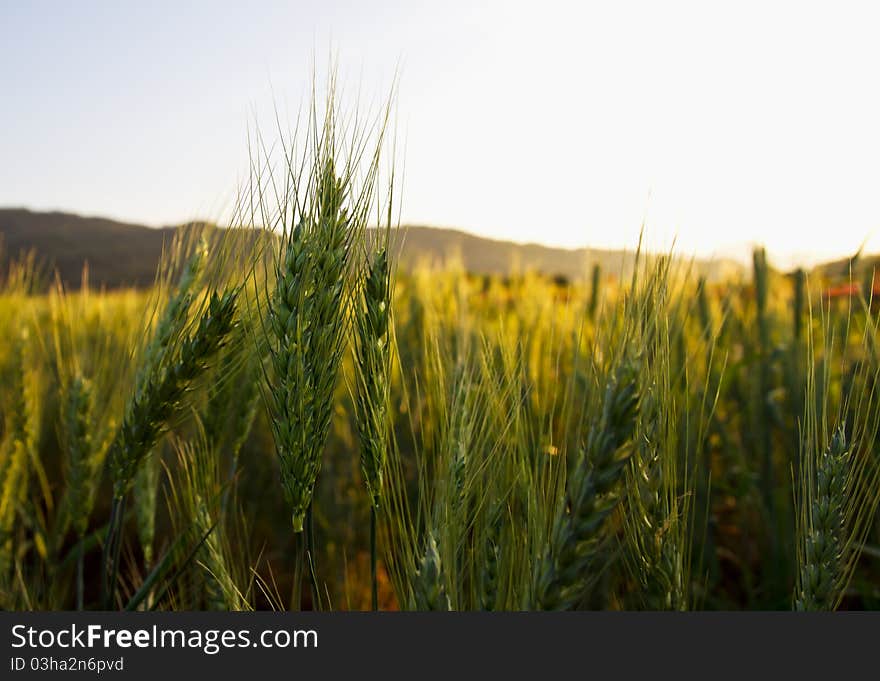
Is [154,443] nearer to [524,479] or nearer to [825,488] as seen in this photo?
[524,479]

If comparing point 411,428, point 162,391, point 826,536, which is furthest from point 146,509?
point 826,536

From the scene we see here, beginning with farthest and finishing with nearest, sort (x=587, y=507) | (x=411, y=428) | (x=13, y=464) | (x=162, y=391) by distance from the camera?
(x=13, y=464) < (x=411, y=428) < (x=162, y=391) < (x=587, y=507)

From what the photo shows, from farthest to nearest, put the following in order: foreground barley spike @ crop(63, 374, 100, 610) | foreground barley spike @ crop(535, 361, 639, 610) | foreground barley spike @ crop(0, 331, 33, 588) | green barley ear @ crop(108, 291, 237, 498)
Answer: foreground barley spike @ crop(0, 331, 33, 588)
foreground barley spike @ crop(63, 374, 100, 610)
green barley ear @ crop(108, 291, 237, 498)
foreground barley spike @ crop(535, 361, 639, 610)

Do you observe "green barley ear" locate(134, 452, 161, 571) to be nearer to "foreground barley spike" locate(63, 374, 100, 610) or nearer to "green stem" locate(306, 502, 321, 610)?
"foreground barley spike" locate(63, 374, 100, 610)

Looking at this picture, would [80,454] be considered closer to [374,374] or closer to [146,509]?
[146,509]

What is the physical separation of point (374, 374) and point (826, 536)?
2.27ft

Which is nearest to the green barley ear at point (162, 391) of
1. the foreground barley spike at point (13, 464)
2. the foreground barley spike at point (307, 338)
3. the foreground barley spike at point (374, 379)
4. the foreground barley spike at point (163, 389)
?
the foreground barley spike at point (163, 389)

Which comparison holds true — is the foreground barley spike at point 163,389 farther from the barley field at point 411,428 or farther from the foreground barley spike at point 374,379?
the foreground barley spike at point 374,379

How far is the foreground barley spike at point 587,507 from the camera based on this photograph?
2.58ft

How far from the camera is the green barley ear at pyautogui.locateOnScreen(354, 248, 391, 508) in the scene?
962 millimetres

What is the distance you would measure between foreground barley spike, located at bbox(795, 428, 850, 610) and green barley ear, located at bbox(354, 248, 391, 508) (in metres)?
0.62

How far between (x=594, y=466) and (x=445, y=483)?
23 cm

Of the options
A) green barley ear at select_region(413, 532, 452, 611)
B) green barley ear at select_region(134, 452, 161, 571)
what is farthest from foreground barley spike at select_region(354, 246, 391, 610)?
green barley ear at select_region(134, 452, 161, 571)

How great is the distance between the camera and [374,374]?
982 millimetres
